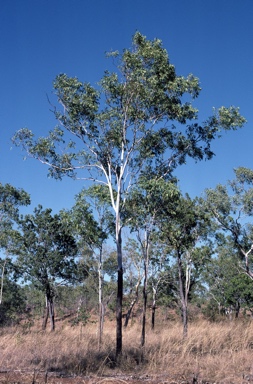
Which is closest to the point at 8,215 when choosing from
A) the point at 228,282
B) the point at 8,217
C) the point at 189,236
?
the point at 8,217

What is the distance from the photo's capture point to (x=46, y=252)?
27.9 m

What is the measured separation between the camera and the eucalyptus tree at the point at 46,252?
90.8 feet

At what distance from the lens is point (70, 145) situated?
13250 millimetres

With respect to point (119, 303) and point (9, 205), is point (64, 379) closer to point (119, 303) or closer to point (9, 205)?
point (119, 303)

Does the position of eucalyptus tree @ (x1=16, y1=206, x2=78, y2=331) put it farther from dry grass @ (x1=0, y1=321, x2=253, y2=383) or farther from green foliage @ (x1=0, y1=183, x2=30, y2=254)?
dry grass @ (x1=0, y1=321, x2=253, y2=383)

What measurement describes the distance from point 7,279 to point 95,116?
22468 mm

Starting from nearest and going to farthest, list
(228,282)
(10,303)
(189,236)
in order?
(189,236)
(10,303)
(228,282)

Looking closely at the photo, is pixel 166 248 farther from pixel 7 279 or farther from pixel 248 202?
pixel 7 279

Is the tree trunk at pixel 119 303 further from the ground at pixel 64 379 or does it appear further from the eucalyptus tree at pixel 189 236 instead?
the eucalyptus tree at pixel 189 236

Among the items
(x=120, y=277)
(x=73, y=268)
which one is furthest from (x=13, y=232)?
(x=120, y=277)

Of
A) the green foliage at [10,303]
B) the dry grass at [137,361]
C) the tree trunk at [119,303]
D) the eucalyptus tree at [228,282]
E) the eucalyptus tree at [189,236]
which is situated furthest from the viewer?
the eucalyptus tree at [228,282]

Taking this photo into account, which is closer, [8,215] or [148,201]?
[148,201]

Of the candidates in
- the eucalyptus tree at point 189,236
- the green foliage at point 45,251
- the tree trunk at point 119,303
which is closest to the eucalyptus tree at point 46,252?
the green foliage at point 45,251

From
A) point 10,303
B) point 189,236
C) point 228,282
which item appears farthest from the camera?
point 228,282
